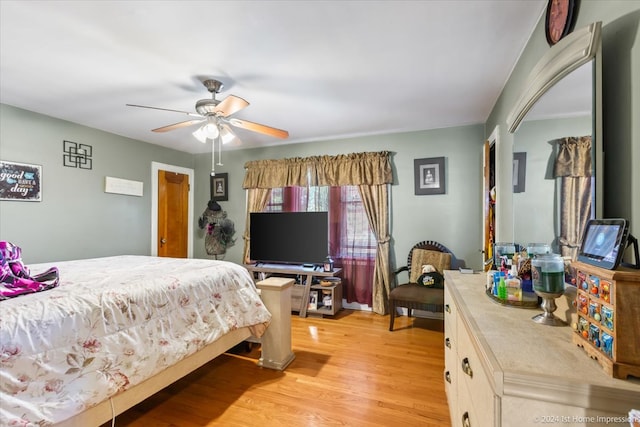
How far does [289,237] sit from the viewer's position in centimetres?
409

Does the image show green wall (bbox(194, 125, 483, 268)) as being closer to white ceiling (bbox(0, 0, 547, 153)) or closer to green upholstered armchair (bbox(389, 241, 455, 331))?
green upholstered armchair (bbox(389, 241, 455, 331))

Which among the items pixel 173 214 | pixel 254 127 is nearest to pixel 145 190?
pixel 173 214

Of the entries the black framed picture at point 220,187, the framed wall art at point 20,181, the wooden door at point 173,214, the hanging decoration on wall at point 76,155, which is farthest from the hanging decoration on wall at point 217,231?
the framed wall art at point 20,181

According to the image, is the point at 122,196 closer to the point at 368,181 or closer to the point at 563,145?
the point at 368,181

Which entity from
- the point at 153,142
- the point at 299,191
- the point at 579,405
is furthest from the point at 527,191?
the point at 153,142

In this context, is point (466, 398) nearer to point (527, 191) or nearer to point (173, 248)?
point (527, 191)

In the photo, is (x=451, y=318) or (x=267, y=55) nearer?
(x=451, y=318)

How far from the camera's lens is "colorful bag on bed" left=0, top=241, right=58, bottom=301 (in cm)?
143

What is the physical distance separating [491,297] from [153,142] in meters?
4.64

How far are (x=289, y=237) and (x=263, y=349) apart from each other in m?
1.83

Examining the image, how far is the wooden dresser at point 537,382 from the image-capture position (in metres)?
0.65

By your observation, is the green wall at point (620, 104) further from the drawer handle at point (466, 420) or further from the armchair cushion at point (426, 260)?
the armchair cushion at point (426, 260)

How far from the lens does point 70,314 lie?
1361mm

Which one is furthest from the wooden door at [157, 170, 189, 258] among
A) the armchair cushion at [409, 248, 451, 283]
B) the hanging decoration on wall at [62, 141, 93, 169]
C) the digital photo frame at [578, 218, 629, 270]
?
the digital photo frame at [578, 218, 629, 270]
